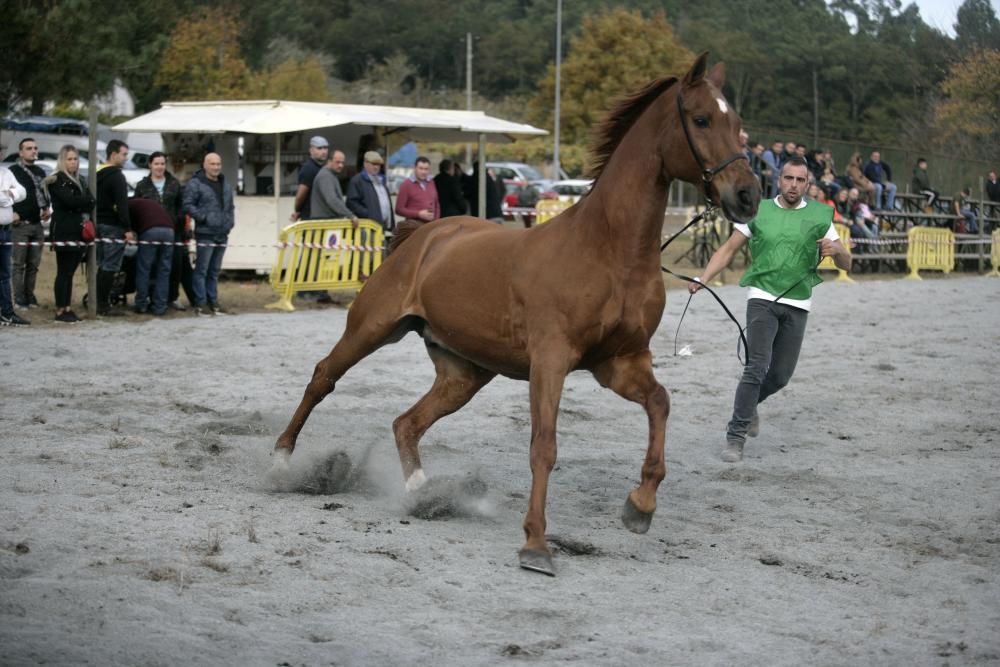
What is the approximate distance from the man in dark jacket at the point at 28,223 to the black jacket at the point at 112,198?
60 centimetres

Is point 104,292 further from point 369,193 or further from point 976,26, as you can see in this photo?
point 976,26

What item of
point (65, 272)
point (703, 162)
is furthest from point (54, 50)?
point (703, 162)

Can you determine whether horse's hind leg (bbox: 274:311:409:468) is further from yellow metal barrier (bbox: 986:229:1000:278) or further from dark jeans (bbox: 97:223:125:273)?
yellow metal barrier (bbox: 986:229:1000:278)

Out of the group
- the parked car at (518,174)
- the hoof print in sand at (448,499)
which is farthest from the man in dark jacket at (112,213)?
the parked car at (518,174)

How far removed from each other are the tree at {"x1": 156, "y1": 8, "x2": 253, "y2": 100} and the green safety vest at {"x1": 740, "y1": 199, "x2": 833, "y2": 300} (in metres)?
43.2

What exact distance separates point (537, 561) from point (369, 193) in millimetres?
12035

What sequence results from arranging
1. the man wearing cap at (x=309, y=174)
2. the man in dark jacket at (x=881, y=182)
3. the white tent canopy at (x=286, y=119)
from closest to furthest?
the man wearing cap at (x=309, y=174), the white tent canopy at (x=286, y=119), the man in dark jacket at (x=881, y=182)

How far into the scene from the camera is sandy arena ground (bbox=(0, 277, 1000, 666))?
15.5 feet

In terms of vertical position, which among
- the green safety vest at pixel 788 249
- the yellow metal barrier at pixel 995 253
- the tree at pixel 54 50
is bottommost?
the yellow metal barrier at pixel 995 253

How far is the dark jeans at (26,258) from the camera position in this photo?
14.6 metres

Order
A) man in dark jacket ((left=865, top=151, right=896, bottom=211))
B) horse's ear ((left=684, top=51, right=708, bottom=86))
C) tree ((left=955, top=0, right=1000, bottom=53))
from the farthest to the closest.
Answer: tree ((left=955, top=0, right=1000, bottom=53)), man in dark jacket ((left=865, top=151, right=896, bottom=211)), horse's ear ((left=684, top=51, right=708, bottom=86))

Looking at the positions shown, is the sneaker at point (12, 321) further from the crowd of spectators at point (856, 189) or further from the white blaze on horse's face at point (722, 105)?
the crowd of spectators at point (856, 189)

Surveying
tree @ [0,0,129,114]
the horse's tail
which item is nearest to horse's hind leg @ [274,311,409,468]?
the horse's tail

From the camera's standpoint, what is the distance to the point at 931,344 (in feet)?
45.7
